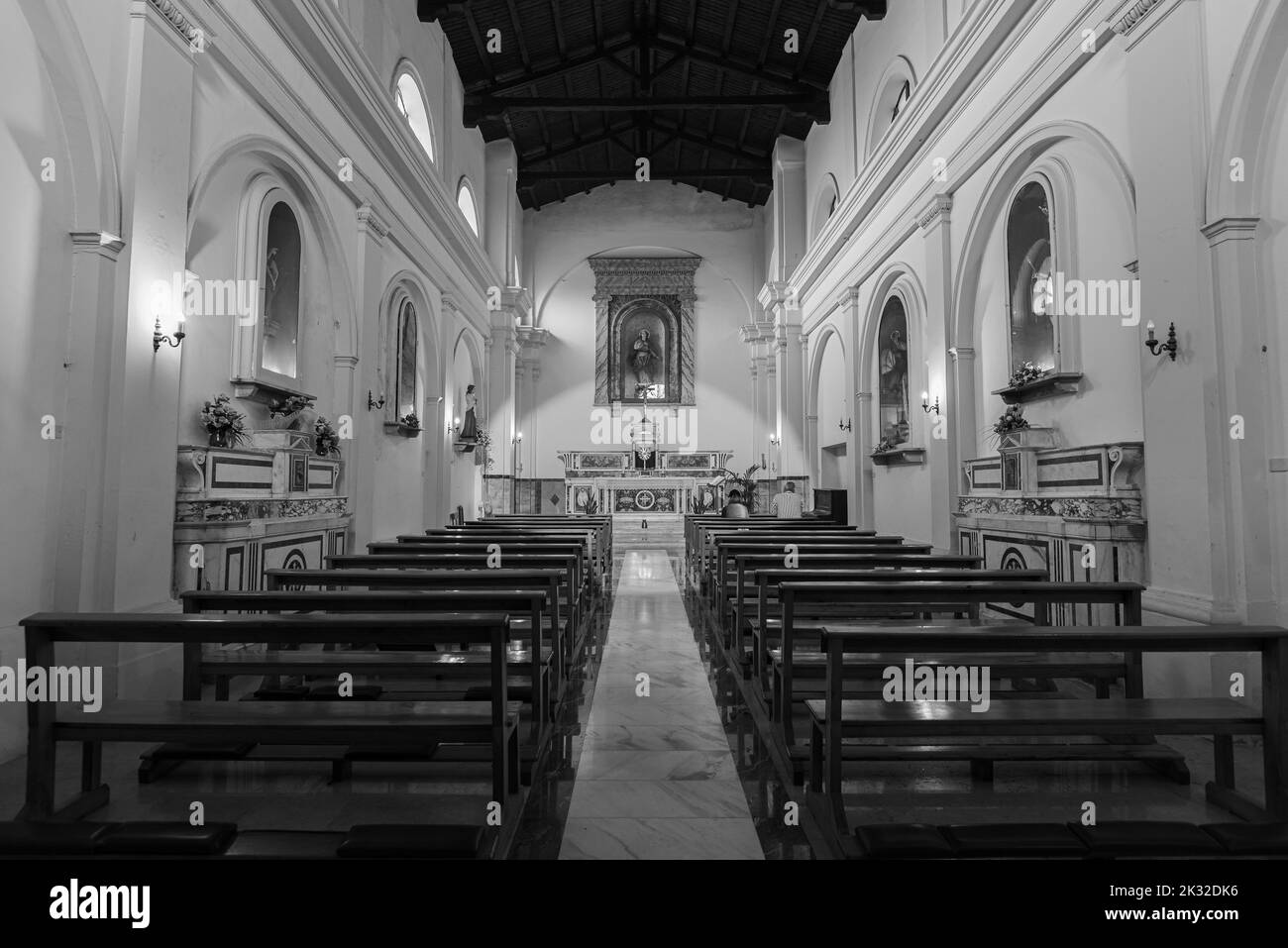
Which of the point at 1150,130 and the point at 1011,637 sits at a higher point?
the point at 1150,130

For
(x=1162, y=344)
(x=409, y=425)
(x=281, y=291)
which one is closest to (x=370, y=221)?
(x=281, y=291)

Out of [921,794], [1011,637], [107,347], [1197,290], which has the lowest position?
[921,794]

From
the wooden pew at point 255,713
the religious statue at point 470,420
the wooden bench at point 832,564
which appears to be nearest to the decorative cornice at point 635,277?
Answer: the religious statue at point 470,420

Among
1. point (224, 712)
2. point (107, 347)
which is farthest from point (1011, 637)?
point (107, 347)

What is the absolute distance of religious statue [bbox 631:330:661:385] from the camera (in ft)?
54.6

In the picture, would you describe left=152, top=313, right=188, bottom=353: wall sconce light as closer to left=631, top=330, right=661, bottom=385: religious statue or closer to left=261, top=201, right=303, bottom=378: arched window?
left=261, top=201, right=303, bottom=378: arched window

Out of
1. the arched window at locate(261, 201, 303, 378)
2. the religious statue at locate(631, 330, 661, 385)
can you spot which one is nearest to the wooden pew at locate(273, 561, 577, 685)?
the arched window at locate(261, 201, 303, 378)

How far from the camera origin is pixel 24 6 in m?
3.28

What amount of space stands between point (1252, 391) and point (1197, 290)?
611mm

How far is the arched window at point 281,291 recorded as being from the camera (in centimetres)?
553

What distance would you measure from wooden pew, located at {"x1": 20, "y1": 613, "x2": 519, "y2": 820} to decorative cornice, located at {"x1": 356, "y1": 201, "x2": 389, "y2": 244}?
6041 mm

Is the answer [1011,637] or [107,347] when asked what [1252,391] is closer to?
[1011,637]

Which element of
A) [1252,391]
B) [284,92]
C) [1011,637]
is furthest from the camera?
[284,92]

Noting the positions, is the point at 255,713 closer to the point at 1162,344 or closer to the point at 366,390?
the point at 1162,344
